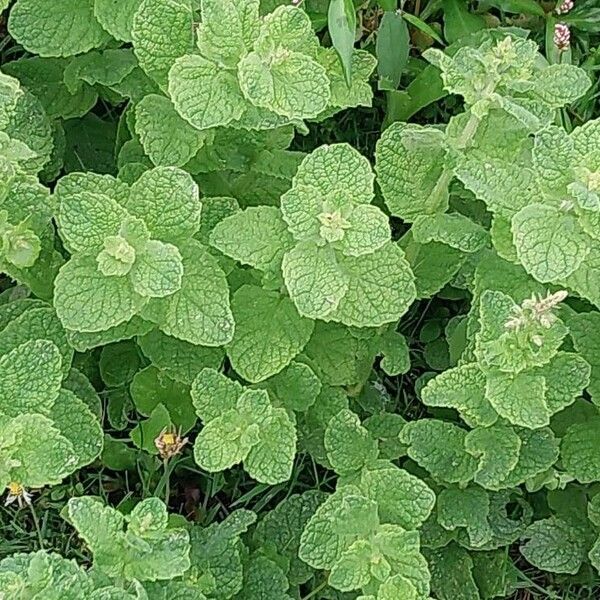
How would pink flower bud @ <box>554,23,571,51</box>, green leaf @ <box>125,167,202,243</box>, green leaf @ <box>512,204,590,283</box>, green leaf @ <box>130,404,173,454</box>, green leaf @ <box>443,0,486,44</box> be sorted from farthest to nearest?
green leaf @ <box>443,0,486,44</box> < pink flower bud @ <box>554,23,571,51</box> < green leaf @ <box>130,404,173,454</box> < green leaf @ <box>125,167,202,243</box> < green leaf @ <box>512,204,590,283</box>

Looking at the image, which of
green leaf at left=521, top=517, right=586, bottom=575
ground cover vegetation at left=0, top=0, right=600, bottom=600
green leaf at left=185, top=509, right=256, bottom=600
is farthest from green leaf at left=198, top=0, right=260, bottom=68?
green leaf at left=521, top=517, right=586, bottom=575

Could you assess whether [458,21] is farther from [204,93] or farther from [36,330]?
[36,330]

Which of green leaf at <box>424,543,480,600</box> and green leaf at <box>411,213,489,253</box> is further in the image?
green leaf at <box>424,543,480,600</box>

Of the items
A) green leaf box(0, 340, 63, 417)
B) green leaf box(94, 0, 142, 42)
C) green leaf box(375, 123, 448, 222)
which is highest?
green leaf box(94, 0, 142, 42)

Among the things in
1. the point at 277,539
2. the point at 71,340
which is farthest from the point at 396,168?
A: the point at 277,539

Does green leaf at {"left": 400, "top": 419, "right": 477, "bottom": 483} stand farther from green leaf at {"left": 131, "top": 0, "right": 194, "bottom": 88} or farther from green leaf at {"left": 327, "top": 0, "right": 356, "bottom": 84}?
green leaf at {"left": 131, "top": 0, "right": 194, "bottom": 88}

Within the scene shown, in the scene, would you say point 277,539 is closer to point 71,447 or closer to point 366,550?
point 366,550
